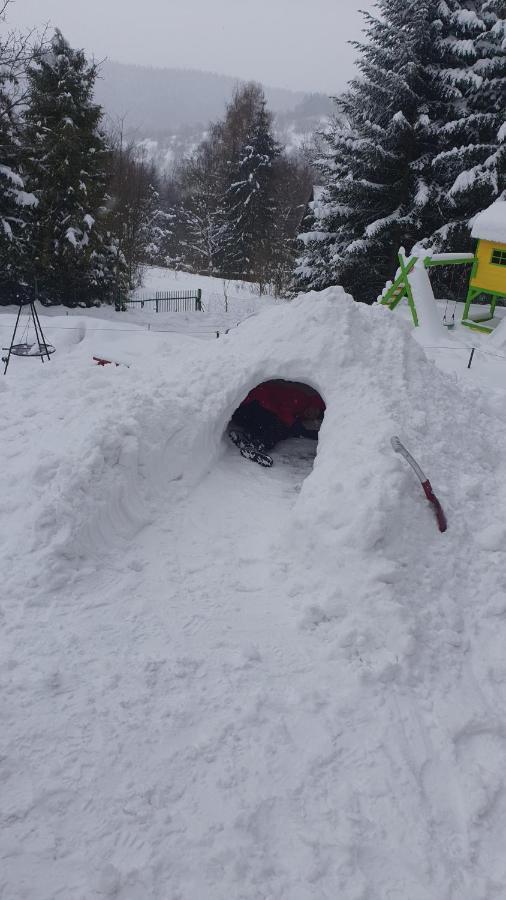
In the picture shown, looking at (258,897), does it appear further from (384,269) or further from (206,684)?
(384,269)

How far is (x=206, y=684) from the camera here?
3.89 meters

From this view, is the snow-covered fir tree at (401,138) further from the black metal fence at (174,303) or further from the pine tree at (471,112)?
the black metal fence at (174,303)

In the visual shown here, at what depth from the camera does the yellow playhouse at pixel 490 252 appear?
11469 mm

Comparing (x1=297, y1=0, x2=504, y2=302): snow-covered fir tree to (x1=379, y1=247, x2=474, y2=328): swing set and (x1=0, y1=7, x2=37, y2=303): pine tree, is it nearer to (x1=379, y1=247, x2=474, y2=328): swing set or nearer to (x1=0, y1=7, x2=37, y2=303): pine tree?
(x1=379, y1=247, x2=474, y2=328): swing set

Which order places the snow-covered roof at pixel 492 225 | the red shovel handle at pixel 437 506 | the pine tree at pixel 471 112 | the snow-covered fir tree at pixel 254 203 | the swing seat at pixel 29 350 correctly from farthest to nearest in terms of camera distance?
the snow-covered fir tree at pixel 254 203, the pine tree at pixel 471 112, the snow-covered roof at pixel 492 225, the swing seat at pixel 29 350, the red shovel handle at pixel 437 506

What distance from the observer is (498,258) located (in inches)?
464

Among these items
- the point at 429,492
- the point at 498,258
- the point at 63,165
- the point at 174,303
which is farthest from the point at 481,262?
the point at 174,303

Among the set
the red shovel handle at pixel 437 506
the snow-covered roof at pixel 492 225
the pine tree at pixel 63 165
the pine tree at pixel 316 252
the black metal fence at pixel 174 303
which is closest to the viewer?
the red shovel handle at pixel 437 506

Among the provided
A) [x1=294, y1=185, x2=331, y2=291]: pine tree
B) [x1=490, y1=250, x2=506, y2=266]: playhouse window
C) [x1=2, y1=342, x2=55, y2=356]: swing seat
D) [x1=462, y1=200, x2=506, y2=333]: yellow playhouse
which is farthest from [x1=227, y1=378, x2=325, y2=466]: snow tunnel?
[x1=294, y1=185, x2=331, y2=291]: pine tree

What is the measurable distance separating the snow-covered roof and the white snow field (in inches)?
247

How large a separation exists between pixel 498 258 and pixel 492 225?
73cm

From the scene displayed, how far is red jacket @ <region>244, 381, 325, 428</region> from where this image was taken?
24.0 ft

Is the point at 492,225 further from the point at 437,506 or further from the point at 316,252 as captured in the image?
the point at 437,506

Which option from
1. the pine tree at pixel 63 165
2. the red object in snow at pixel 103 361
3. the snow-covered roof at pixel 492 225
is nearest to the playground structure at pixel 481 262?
the snow-covered roof at pixel 492 225
